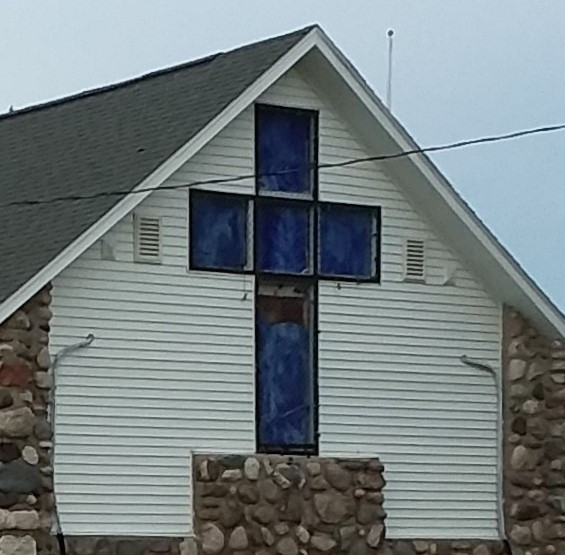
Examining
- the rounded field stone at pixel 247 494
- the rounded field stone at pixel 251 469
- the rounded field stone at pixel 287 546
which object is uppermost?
the rounded field stone at pixel 251 469

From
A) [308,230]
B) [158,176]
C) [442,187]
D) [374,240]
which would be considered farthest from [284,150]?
[158,176]

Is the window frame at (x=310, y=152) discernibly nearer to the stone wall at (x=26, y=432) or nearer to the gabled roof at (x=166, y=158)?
the gabled roof at (x=166, y=158)

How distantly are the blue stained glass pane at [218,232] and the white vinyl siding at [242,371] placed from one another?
12cm

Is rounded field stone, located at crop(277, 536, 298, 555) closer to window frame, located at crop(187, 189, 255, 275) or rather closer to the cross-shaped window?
the cross-shaped window

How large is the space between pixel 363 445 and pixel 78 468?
9.47ft

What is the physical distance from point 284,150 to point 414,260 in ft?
5.39

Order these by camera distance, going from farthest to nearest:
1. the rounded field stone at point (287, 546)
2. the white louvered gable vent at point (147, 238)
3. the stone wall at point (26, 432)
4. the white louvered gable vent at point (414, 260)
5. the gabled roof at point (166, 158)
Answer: the white louvered gable vent at point (414, 260), the rounded field stone at point (287, 546), the white louvered gable vent at point (147, 238), the gabled roof at point (166, 158), the stone wall at point (26, 432)

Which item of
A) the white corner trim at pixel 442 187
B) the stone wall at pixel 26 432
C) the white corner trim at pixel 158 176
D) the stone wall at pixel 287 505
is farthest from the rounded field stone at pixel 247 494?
the white corner trim at pixel 442 187

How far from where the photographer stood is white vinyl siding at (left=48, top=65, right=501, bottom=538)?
19312 millimetres

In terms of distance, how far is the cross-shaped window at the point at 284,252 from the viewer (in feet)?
66.3

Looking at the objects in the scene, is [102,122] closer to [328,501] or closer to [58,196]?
[58,196]

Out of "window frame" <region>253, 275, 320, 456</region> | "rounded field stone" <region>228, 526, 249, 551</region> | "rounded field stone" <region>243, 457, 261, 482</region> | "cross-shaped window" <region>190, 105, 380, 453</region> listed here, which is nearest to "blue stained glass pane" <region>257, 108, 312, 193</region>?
"cross-shaped window" <region>190, 105, 380, 453</region>

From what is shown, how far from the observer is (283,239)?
20562mm

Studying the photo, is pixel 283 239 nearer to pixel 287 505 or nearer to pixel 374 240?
pixel 374 240
